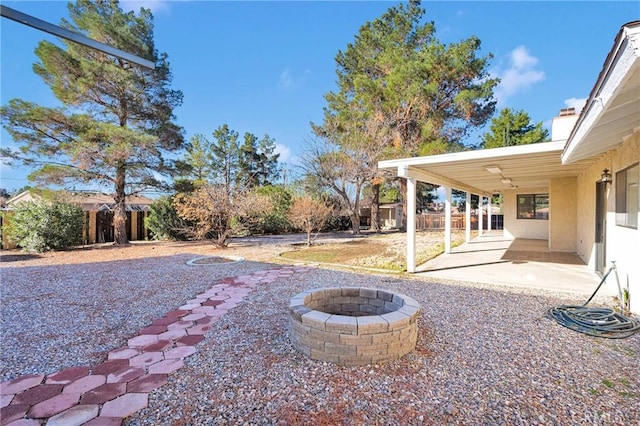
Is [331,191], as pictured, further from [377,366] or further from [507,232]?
[377,366]

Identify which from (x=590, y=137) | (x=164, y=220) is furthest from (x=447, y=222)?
(x=164, y=220)

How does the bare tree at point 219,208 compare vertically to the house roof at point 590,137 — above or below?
below

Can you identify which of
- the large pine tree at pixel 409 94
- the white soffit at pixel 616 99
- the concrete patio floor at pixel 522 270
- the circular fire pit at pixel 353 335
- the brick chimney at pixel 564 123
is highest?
the large pine tree at pixel 409 94

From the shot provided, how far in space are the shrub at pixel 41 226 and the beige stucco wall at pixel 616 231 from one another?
14802 millimetres

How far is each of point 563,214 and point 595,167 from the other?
4291 mm

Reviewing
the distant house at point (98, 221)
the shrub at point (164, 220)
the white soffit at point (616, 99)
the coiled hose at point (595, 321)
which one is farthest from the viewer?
the shrub at point (164, 220)

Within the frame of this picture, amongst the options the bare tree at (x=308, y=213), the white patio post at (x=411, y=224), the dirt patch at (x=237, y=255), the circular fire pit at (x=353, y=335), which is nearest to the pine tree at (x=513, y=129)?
the bare tree at (x=308, y=213)

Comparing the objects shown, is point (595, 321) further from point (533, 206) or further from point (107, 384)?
point (533, 206)

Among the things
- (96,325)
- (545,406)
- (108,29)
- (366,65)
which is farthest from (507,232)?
(108,29)

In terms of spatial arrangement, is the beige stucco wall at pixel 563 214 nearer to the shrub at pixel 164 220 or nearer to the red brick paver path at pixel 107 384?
the red brick paver path at pixel 107 384

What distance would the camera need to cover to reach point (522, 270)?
23.8ft

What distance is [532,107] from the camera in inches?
986

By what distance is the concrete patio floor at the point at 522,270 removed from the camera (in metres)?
5.83

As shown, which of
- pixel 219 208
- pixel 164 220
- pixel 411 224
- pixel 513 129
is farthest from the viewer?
pixel 513 129
